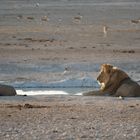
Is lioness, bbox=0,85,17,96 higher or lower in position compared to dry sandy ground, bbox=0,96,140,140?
lower

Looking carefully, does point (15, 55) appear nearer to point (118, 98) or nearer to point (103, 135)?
point (118, 98)

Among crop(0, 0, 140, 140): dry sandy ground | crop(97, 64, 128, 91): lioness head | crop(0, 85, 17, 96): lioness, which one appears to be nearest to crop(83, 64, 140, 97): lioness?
crop(97, 64, 128, 91): lioness head

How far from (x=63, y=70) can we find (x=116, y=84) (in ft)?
16.1

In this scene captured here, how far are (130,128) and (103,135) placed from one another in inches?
27.5

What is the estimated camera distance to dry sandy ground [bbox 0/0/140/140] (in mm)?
→ 10020

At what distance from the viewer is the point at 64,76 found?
19562 millimetres

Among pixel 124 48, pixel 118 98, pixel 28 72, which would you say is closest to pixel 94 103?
pixel 118 98

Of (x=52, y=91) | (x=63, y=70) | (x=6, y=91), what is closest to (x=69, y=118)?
(x=6, y=91)

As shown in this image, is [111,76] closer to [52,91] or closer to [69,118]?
[52,91]

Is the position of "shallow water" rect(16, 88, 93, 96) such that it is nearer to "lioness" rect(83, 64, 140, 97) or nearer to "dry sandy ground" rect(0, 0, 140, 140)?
"lioness" rect(83, 64, 140, 97)

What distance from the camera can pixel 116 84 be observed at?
1627cm

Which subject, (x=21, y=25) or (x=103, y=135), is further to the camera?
(x=21, y=25)

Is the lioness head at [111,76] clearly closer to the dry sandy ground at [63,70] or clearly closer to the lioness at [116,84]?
the lioness at [116,84]

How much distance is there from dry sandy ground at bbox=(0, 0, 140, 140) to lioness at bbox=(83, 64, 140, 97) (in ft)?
1.92
